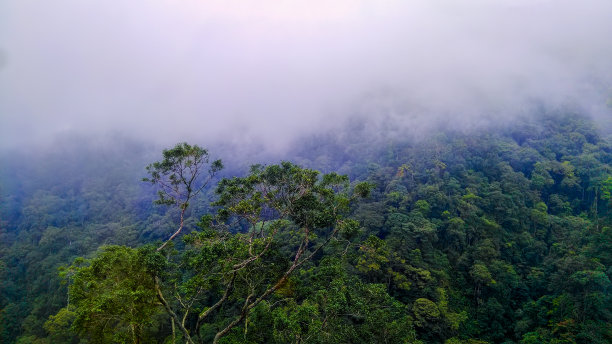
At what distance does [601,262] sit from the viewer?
67.1 ft

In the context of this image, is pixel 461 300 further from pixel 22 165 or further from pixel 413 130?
pixel 22 165

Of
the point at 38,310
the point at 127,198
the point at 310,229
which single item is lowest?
the point at 38,310

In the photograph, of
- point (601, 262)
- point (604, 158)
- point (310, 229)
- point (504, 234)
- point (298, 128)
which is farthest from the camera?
point (298, 128)

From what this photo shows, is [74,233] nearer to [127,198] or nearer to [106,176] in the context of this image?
[127,198]

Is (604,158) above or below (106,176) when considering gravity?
below

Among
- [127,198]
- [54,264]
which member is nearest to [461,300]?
[54,264]

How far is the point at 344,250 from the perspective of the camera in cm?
1234

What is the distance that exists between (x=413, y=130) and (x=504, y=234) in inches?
1605

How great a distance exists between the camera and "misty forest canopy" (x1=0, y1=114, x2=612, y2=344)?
390 inches

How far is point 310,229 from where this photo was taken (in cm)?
1192

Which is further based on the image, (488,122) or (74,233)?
(488,122)

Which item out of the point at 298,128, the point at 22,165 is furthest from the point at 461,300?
the point at 22,165

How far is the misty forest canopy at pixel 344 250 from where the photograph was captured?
9.90m

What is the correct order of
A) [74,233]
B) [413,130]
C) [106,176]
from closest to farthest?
1. [74,233]
2. [413,130]
3. [106,176]
